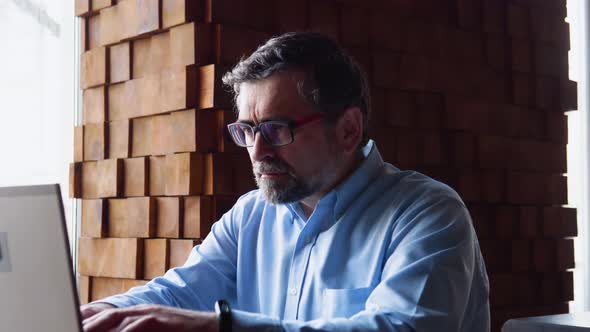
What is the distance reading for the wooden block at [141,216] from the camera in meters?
2.21

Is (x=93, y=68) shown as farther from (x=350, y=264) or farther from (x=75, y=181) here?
(x=350, y=264)

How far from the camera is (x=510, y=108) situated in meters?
2.99

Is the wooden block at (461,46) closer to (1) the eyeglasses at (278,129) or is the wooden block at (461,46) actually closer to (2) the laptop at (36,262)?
(1) the eyeglasses at (278,129)

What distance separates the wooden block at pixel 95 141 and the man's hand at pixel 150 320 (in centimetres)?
116

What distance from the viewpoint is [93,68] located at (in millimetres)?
2418

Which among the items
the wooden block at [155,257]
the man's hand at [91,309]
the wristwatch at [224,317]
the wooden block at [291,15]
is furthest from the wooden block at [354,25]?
the wristwatch at [224,317]

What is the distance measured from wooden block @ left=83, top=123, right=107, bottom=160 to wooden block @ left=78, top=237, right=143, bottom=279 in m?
0.25

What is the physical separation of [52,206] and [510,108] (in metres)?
2.41

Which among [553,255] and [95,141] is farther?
[553,255]

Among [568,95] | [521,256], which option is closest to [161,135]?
[521,256]

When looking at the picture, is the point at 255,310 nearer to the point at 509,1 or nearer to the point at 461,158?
the point at 461,158

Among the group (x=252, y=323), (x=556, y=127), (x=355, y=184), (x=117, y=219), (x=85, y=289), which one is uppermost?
(x=556, y=127)

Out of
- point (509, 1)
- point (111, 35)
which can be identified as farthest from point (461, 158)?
point (111, 35)

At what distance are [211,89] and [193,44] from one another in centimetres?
13
